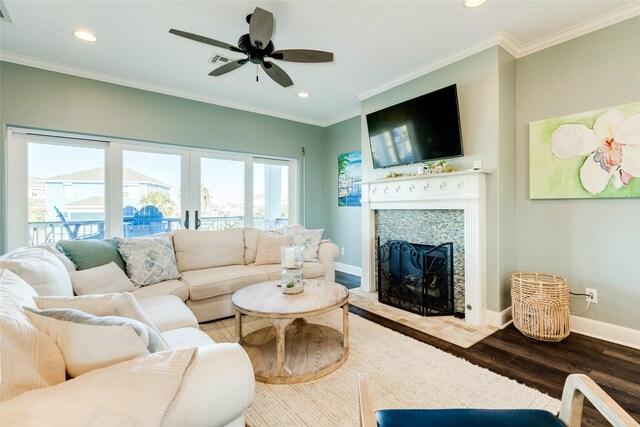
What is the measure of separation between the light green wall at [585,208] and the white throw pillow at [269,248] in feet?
8.55

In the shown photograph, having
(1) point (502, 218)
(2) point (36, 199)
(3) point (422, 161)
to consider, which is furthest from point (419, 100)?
(2) point (36, 199)

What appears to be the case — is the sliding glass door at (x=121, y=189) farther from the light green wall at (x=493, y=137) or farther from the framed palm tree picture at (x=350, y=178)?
the light green wall at (x=493, y=137)

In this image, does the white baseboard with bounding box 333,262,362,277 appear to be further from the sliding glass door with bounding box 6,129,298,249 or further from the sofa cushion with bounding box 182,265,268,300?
the sofa cushion with bounding box 182,265,268,300

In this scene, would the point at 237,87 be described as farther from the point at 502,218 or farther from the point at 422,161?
the point at 502,218

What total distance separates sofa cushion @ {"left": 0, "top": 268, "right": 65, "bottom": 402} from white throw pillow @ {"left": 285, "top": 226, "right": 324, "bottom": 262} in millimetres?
2753

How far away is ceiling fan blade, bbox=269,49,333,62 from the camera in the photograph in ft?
7.38

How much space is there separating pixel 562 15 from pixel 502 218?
1.74 meters

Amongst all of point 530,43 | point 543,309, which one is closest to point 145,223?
point 543,309

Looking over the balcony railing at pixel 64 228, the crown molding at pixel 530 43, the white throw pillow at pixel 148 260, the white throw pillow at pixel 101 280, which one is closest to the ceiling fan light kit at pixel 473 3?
the crown molding at pixel 530 43

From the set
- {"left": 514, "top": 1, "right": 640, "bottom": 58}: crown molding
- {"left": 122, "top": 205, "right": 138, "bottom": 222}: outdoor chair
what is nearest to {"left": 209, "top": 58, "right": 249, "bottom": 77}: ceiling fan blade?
{"left": 122, "top": 205, "right": 138, "bottom": 222}: outdoor chair

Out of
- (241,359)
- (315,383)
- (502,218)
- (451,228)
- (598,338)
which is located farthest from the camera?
(451,228)

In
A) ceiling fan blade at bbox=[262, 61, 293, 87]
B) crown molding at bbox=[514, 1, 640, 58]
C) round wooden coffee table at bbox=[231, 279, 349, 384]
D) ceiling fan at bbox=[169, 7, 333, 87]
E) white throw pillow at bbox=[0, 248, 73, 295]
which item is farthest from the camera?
ceiling fan blade at bbox=[262, 61, 293, 87]

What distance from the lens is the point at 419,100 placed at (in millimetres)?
3113

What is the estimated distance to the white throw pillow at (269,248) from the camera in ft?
11.3
